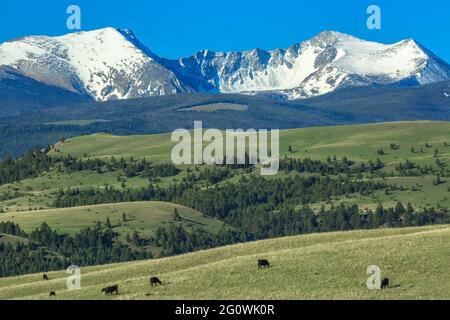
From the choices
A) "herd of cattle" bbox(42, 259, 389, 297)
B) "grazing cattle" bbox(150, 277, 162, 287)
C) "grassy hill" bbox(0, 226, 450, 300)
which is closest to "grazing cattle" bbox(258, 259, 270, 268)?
"herd of cattle" bbox(42, 259, 389, 297)

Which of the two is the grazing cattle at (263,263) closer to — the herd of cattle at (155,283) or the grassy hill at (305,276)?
the herd of cattle at (155,283)

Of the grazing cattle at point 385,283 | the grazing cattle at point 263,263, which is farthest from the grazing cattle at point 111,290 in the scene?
the grazing cattle at point 385,283

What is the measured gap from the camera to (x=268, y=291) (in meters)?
68.0

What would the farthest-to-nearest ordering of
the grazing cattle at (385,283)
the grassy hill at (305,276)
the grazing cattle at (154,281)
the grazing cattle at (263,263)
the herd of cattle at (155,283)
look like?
the grazing cattle at (263,263), the grazing cattle at (154,281), the herd of cattle at (155,283), the grazing cattle at (385,283), the grassy hill at (305,276)

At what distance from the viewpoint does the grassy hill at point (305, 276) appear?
6644cm

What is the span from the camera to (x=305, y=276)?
72750 mm

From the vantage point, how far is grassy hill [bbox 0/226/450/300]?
2616 inches
